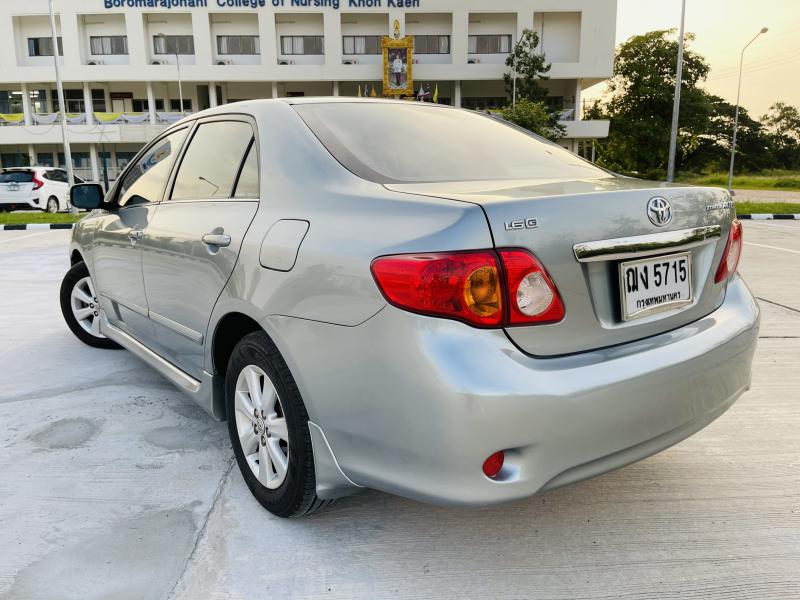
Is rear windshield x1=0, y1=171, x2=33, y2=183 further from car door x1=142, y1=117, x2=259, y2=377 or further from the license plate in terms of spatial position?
the license plate

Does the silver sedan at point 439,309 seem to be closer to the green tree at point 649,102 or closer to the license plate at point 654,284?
the license plate at point 654,284

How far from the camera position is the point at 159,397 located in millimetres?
3445

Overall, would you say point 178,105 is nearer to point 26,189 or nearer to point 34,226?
point 26,189

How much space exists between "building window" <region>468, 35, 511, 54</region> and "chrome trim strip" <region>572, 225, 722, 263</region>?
135ft

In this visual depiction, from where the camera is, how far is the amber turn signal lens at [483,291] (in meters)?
1.58

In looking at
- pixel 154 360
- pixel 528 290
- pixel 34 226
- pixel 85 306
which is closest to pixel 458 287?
pixel 528 290

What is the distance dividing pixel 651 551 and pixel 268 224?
1.66 m

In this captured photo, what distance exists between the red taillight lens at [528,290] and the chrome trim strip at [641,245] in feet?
0.43

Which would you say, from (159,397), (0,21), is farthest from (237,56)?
(159,397)

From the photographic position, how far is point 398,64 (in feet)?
123

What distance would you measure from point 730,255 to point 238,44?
42.1 metres

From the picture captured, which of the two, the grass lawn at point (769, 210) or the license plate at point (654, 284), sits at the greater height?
the license plate at point (654, 284)

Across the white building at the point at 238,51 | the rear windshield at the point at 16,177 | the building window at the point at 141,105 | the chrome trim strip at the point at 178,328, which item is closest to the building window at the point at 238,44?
the white building at the point at 238,51

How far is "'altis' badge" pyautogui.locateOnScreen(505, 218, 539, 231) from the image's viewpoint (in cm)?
161
